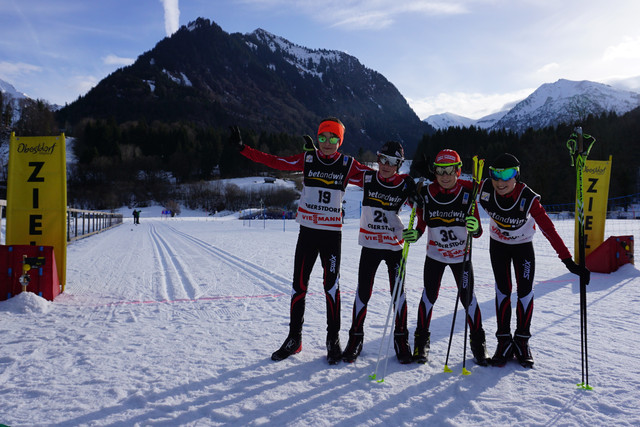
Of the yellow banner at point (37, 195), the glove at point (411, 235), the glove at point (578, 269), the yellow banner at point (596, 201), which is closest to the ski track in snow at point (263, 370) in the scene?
the glove at point (578, 269)

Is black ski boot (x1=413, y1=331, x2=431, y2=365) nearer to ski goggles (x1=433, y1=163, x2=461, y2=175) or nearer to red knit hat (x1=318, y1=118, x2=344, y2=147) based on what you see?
ski goggles (x1=433, y1=163, x2=461, y2=175)

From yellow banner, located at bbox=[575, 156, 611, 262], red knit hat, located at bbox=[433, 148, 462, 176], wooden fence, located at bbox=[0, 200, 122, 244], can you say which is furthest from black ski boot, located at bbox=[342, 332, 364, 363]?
wooden fence, located at bbox=[0, 200, 122, 244]

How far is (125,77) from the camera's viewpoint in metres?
144

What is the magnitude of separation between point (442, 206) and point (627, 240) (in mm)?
7488

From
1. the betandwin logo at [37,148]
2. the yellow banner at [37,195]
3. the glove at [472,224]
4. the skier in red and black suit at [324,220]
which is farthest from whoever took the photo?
the betandwin logo at [37,148]

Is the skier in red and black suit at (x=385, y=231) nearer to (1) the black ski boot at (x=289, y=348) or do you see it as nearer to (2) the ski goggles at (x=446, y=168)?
(2) the ski goggles at (x=446, y=168)

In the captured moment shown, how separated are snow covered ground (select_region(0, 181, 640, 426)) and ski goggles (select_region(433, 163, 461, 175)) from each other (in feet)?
5.97

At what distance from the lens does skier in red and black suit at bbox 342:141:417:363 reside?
3.54m

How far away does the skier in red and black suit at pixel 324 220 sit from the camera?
12.0ft

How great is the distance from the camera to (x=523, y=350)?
342 centimetres

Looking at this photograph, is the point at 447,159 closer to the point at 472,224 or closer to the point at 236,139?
the point at 472,224

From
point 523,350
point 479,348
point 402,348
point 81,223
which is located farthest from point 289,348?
point 81,223

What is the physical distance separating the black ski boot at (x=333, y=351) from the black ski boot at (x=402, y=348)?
0.56m

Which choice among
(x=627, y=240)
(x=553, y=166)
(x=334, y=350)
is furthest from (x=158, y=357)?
(x=553, y=166)
